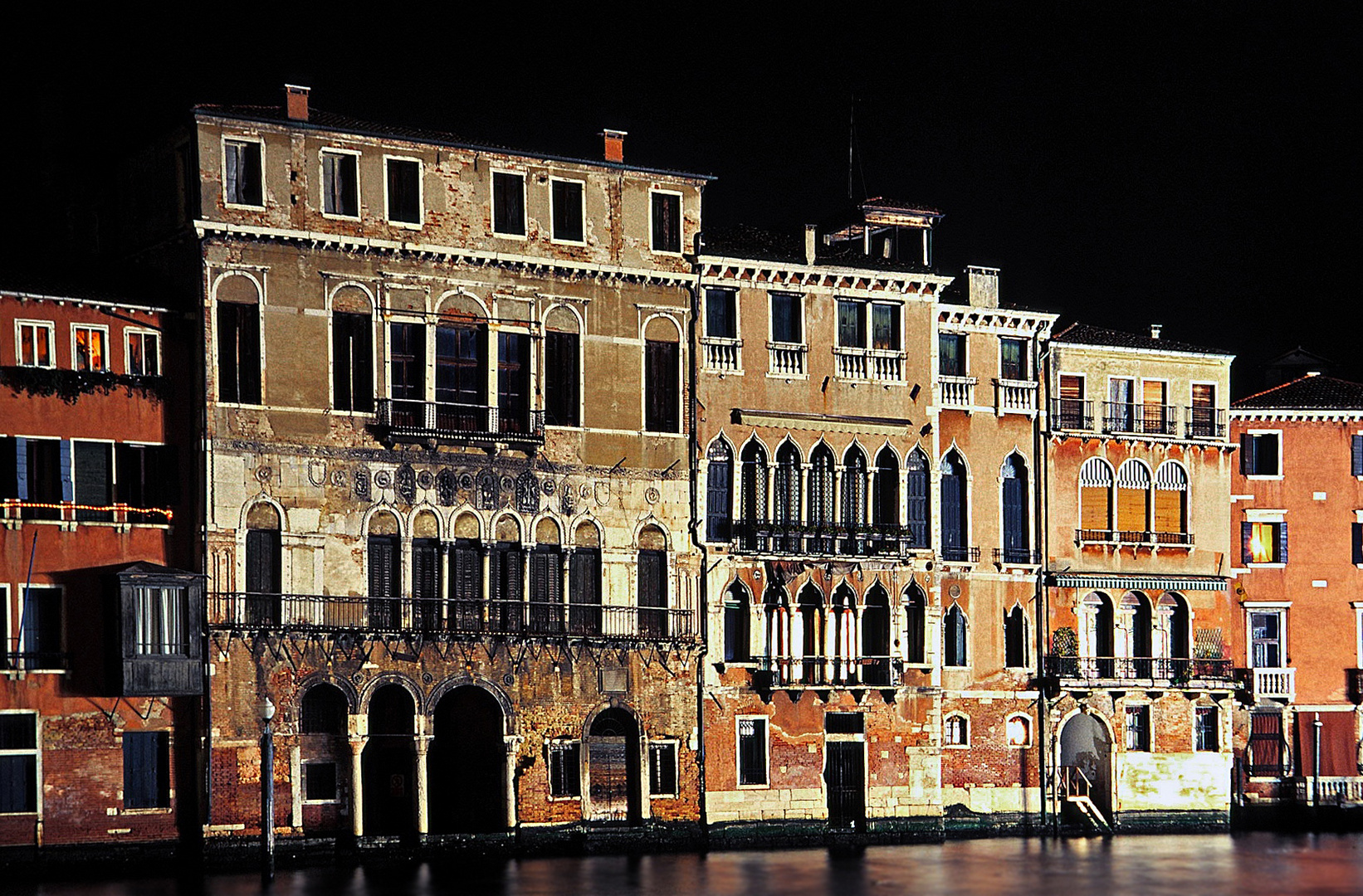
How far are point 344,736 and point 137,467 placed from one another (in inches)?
299

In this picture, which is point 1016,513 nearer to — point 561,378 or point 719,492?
point 719,492

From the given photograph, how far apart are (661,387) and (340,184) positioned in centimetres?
942

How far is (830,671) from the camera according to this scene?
203 feet

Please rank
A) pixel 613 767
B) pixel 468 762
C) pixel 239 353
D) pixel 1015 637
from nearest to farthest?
pixel 239 353
pixel 468 762
pixel 613 767
pixel 1015 637

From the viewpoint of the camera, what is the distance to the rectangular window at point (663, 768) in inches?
2330

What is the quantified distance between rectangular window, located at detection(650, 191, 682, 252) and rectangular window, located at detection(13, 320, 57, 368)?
1517 centimetres

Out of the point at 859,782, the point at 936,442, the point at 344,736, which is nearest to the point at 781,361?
the point at 936,442

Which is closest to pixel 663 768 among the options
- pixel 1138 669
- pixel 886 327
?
pixel 886 327

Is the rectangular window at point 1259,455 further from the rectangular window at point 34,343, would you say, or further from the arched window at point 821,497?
the rectangular window at point 34,343

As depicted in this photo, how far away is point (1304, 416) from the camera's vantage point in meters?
73.2

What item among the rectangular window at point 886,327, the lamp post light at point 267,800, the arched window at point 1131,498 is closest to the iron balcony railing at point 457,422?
the lamp post light at point 267,800

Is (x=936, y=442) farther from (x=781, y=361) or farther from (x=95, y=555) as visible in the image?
(x=95, y=555)

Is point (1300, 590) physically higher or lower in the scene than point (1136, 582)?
lower

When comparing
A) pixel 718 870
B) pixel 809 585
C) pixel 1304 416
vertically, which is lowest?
pixel 718 870
